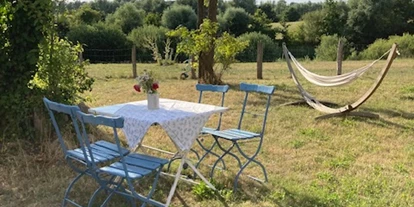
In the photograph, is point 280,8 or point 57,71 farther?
point 280,8

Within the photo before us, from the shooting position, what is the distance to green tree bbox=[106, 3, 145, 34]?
32.7 meters

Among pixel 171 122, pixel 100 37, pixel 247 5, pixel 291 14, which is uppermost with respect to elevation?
pixel 247 5

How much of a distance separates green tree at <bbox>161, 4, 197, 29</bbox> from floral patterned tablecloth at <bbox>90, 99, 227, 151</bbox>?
2838 centimetres

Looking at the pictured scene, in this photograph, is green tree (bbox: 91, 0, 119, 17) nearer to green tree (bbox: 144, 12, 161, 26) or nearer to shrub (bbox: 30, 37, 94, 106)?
green tree (bbox: 144, 12, 161, 26)

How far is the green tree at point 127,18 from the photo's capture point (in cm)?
3272

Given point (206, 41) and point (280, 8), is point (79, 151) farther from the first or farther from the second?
point (280, 8)

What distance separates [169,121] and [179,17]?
2918 cm

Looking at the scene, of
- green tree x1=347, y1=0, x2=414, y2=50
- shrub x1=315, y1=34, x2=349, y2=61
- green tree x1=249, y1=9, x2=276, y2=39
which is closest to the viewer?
shrub x1=315, y1=34, x2=349, y2=61

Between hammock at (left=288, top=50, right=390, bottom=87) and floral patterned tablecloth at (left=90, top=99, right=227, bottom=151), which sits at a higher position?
hammock at (left=288, top=50, right=390, bottom=87)

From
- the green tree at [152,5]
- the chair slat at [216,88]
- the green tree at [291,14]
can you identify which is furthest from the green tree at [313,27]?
the chair slat at [216,88]

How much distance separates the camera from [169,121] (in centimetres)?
301

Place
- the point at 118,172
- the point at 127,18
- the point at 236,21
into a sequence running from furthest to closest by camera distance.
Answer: the point at 236,21
the point at 127,18
the point at 118,172

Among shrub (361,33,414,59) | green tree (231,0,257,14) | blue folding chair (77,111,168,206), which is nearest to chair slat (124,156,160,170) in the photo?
blue folding chair (77,111,168,206)

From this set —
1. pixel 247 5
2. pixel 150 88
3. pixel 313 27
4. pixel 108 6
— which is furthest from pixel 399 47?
pixel 108 6
